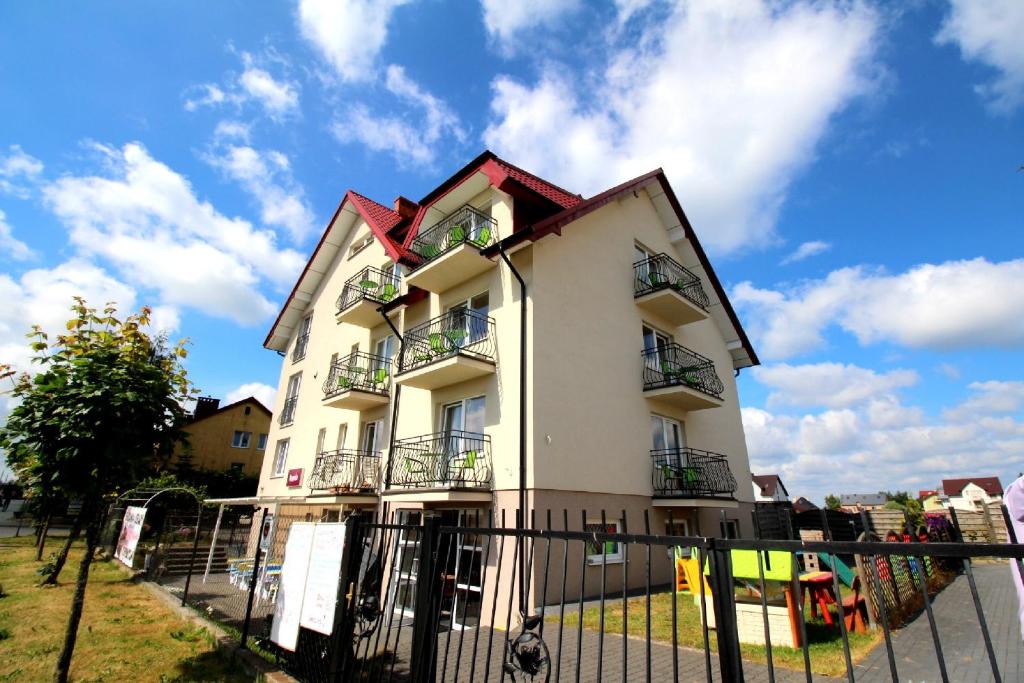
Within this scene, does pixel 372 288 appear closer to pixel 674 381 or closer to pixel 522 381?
pixel 522 381

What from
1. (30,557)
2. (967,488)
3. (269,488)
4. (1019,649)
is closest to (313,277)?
(269,488)

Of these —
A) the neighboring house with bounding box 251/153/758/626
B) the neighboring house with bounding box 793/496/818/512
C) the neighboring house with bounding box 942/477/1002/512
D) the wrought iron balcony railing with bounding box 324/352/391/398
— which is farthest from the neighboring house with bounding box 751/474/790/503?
the wrought iron balcony railing with bounding box 324/352/391/398

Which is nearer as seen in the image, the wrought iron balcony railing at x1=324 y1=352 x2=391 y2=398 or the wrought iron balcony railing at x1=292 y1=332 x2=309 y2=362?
the wrought iron balcony railing at x1=324 y1=352 x2=391 y2=398

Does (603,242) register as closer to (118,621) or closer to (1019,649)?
(1019,649)

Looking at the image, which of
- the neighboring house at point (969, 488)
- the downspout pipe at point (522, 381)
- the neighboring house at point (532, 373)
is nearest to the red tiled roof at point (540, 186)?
the neighboring house at point (532, 373)

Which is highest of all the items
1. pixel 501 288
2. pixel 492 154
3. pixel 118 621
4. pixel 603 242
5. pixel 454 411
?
pixel 492 154

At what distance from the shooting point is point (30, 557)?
19.8 metres

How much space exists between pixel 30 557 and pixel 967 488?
12312cm

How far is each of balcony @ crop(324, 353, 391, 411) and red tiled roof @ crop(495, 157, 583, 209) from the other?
754 centimetres

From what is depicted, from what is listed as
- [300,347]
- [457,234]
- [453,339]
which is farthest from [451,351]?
[300,347]

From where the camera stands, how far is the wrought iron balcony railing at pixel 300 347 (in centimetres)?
2263

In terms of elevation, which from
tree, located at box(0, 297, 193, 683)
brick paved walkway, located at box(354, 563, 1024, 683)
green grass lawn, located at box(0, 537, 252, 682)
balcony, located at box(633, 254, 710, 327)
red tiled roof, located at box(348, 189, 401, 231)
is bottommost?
green grass lawn, located at box(0, 537, 252, 682)

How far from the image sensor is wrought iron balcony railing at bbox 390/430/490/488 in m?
11.8

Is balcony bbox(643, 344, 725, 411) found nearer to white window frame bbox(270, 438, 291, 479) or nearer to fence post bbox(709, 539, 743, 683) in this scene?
fence post bbox(709, 539, 743, 683)
